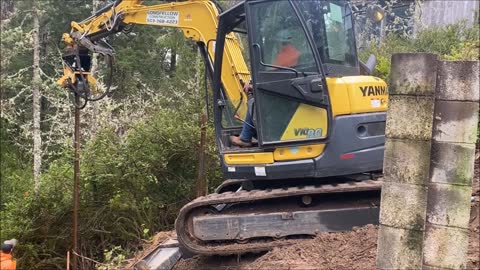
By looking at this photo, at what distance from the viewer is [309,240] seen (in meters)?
4.97

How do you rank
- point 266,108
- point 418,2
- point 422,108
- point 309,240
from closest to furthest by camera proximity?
point 422,108 → point 309,240 → point 266,108 → point 418,2

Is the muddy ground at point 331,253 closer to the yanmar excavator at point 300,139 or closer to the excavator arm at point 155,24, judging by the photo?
the yanmar excavator at point 300,139

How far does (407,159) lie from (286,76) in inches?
126

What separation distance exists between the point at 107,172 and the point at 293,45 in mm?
5575

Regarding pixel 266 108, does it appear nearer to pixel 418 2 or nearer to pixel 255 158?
pixel 255 158

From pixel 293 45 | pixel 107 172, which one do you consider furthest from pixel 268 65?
pixel 107 172

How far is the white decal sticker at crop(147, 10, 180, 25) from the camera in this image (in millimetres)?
6706

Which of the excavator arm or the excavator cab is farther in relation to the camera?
the excavator arm

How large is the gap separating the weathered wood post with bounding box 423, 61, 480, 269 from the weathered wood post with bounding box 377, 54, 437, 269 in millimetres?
31

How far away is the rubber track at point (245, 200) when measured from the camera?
5.11 metres

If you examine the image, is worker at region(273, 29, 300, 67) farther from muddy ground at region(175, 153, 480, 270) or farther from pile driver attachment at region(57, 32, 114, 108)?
pile driver attachment at region(57, 32, 114, 108)

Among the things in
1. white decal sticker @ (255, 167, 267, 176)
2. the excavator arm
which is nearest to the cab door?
white decal sticker @ (255, 167, 267, 176)

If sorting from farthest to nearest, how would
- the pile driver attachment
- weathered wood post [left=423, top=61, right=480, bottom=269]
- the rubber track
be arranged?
1. the pile driver attachment
2. the rubber track
3. weathered wood post [left=423, top=61, right=480, bottom=269]

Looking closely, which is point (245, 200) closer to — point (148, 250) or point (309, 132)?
point (309, 132)
